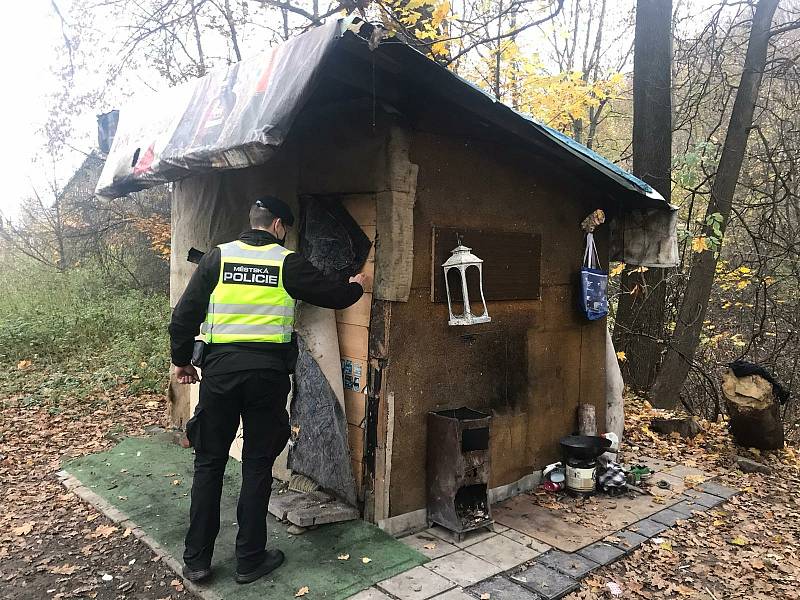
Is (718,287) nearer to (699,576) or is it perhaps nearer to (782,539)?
(782,539)

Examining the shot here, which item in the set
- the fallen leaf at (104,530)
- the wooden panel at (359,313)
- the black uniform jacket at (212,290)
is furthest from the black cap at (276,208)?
the fallen leaf at (104,530)

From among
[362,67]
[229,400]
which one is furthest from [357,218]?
[229,400]

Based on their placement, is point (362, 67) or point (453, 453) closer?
point (362, 67)

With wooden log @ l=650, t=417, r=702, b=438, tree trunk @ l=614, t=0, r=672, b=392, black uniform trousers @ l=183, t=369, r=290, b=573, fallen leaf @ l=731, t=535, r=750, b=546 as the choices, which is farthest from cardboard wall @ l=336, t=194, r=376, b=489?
tree trunk @ l=614, t=0, r=672, b=392

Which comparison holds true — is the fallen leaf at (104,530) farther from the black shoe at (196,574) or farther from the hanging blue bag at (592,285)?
the hanging blue bag at (592,285)

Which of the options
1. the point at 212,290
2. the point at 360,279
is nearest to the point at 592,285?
the point at 360,279

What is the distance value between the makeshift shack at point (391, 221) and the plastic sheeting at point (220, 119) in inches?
0.7

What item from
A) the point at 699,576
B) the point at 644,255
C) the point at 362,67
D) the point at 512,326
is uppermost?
the point at 362,67

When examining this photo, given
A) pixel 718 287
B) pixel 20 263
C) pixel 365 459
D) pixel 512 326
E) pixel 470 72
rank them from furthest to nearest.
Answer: pixel 20 263
pixel 470 72
pixel 718 287
pixel 512 326
pixel 365 459

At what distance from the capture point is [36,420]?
23.3 ft

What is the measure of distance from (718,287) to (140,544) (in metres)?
11.2

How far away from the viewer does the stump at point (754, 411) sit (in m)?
6.12

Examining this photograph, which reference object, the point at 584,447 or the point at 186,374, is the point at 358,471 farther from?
the point at 584,447

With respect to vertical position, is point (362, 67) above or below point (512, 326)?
above
